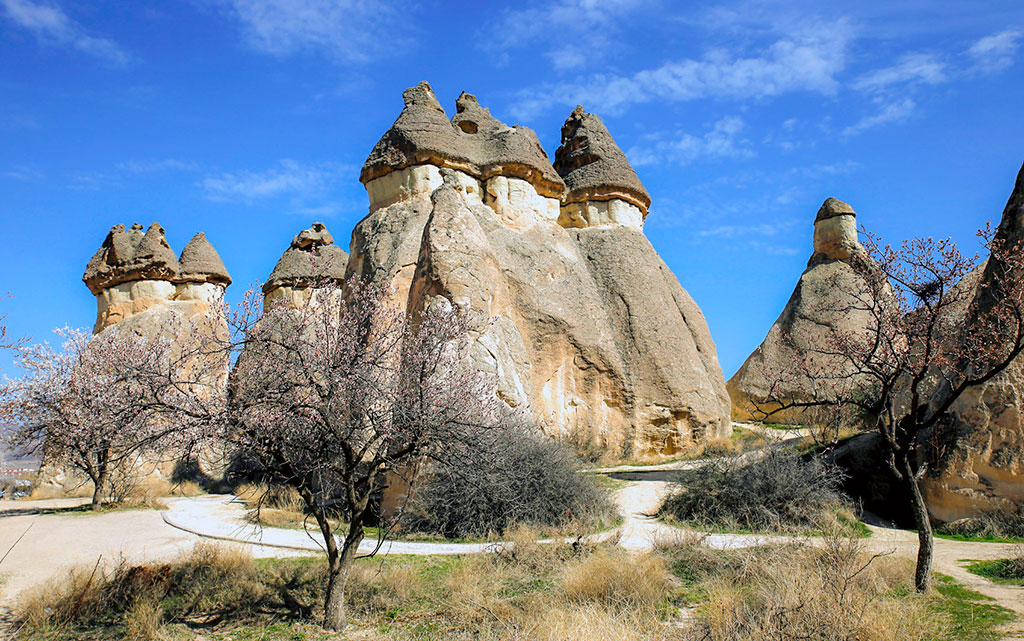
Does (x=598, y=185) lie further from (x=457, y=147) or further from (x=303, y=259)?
(x=303, y=259)

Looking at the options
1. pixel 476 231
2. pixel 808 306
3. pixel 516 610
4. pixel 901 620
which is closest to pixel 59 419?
pixel 476 231

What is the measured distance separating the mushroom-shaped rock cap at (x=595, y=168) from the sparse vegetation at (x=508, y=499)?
465 inches

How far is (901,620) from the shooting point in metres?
4.73

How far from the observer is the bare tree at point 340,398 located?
5.25m

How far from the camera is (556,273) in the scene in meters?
17.9

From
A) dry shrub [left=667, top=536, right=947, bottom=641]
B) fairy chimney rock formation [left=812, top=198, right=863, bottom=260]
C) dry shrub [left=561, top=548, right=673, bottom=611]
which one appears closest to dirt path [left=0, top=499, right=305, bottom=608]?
dry shrub [left=561, top=548, right=673, bottom=611]

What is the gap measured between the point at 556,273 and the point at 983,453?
10443mm

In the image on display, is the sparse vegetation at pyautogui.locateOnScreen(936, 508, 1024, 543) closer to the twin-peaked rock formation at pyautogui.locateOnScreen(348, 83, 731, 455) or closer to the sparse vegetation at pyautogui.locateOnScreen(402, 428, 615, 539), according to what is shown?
the sparse vegetation at pyautogui.locateOnScreen(402, 428, 615, 539)

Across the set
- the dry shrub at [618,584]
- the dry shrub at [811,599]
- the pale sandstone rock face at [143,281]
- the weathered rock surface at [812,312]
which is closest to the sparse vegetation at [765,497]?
the dry shrub at [811,599]

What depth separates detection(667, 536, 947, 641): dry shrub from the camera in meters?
4.53

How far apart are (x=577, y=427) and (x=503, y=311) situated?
10.7 feet

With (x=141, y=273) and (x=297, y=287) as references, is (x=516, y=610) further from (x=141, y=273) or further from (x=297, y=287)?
(x=141, y=273)

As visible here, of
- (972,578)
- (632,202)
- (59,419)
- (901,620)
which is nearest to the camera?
(901,620)

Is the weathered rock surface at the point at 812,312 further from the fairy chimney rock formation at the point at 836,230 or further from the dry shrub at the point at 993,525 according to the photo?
the dry shrub at the point at 993,525
